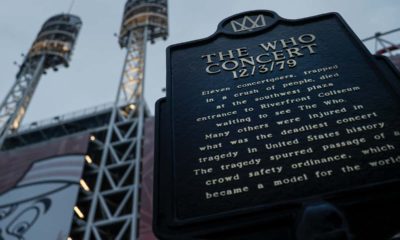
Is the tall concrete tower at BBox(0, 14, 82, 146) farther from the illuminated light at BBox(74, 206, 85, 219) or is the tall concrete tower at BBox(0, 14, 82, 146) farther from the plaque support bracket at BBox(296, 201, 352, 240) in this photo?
the plaque support bracket at BBox(296, 201, 352, 240)

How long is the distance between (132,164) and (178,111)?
56.1 ft

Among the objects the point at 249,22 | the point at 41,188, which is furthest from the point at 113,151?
the point at 249,22

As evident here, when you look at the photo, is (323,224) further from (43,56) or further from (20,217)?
(43,56)

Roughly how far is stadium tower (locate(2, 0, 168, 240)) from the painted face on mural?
1.64 m

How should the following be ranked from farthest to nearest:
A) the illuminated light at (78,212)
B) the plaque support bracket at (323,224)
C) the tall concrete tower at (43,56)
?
the tall concrete tower at (43,56) < the illuminated light at (78,212) < the plaque support bracket at (323,224)

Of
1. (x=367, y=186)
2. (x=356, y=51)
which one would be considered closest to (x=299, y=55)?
(x=356, y=51)

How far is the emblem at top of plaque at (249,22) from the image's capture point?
569 centimetres

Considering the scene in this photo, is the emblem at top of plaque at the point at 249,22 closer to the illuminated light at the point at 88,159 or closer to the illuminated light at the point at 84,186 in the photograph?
the illuminated light at the point at 84,186

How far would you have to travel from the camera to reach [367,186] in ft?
10.0

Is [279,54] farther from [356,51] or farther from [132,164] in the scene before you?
[132,164]

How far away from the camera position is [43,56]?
39.5m

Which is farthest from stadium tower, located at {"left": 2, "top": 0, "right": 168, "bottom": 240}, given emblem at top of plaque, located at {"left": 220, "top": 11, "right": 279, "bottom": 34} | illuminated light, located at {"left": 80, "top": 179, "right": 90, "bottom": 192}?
emblem at top of plaque, located at {"left": 220, "top": 11, "right": 279, "bottom": 34}

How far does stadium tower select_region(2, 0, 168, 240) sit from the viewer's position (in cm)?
1853

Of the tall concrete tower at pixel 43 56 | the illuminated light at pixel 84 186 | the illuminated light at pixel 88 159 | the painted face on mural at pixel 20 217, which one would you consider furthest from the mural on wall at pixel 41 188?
the tall concrete tower at pixel 43 56
